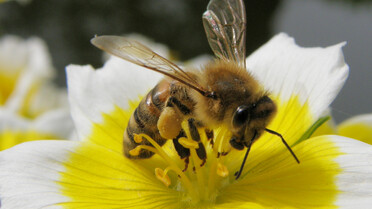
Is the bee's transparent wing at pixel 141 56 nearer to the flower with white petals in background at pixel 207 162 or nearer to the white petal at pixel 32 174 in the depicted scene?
the flower with white petals in background at pixel 207 162

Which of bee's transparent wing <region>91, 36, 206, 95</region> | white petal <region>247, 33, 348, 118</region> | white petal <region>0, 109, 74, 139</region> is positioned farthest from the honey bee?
white petal <region>0, 109, 74, 139</region>

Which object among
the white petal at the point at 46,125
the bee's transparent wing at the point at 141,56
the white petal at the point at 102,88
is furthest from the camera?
the white petal at the point at 46,125

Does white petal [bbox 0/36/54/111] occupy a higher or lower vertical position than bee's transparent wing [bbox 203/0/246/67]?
lower

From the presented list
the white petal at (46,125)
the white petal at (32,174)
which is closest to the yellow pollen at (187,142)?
the white petal at (32,174)

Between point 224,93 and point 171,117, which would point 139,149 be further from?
point 224,93

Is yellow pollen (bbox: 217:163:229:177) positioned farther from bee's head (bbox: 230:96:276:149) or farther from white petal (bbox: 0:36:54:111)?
white petal (bbox: 0:36:54:111)

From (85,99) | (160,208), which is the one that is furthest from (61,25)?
(160,208)
